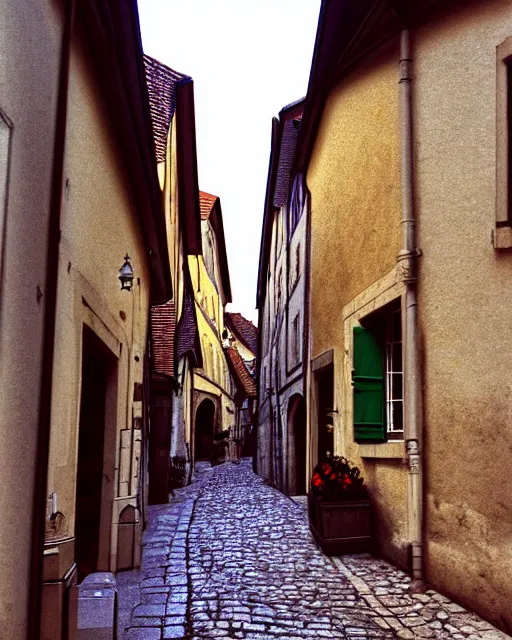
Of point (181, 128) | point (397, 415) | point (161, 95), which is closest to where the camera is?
point (397, 415)

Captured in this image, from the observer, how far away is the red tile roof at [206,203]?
25656mm

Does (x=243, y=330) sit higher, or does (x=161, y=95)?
(x=243, y=330)

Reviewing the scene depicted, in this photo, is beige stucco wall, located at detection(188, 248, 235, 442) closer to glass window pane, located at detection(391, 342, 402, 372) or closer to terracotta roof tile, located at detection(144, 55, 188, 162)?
terracotta roof tile, located at detection(144, 55, 188, 162)

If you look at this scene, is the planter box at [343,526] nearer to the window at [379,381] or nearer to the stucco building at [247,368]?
the window at [379,381]

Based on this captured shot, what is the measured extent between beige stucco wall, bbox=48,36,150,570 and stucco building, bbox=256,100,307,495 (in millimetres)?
6851

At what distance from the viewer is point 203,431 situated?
3259 cm

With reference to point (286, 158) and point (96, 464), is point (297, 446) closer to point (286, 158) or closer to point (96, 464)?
point (286, 158)

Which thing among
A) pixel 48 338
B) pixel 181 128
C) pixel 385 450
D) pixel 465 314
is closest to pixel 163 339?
pixel 181 128

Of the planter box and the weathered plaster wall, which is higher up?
the weathered plaster wall

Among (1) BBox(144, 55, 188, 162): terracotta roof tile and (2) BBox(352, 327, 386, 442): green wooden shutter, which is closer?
(2) BBox(352, 327, 386, 442): green wooden shutter

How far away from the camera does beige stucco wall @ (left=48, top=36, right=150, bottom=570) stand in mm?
4379

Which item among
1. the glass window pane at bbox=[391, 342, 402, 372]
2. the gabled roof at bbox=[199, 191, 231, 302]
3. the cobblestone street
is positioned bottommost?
the cobblestone street

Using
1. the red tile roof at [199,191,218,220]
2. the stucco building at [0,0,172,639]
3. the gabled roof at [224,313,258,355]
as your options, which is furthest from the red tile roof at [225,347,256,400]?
the stucco building at [0,0,172,639]

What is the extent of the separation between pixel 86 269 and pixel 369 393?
3792 millimetres
